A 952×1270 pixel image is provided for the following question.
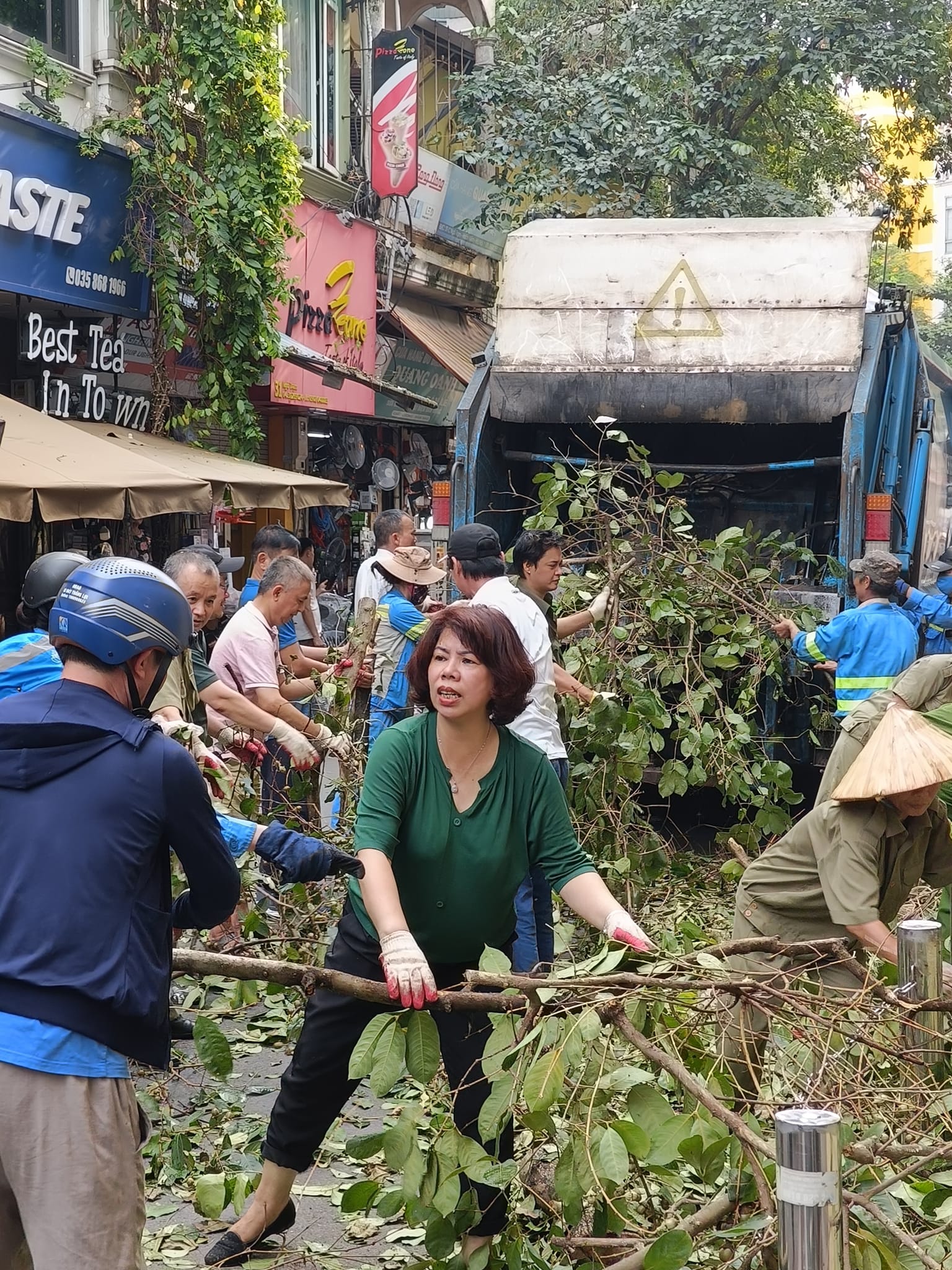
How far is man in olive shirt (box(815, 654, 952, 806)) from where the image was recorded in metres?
3.83

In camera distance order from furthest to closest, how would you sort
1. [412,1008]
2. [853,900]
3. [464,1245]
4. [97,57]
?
[97,57]
[853,900]
[464,1245]
[412,1008]

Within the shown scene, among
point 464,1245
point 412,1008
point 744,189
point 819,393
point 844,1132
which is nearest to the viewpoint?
point 844,1132

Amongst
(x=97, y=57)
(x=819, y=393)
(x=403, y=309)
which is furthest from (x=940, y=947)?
(x=403, y=309)

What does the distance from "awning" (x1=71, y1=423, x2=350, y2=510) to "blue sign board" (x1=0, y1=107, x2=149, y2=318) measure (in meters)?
1.04

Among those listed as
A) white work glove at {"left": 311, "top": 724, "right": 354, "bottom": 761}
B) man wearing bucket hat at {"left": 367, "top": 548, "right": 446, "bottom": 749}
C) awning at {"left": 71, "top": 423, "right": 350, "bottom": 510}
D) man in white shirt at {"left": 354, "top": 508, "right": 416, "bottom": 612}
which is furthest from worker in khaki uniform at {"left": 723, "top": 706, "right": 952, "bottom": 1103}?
awning at {"left": 71, "top": 423, "right": 350, "bottom": 510}

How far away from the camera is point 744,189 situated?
1576cm

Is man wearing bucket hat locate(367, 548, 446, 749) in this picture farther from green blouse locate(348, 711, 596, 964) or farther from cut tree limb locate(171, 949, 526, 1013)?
cut tree limb locate(171, 949, 526, 1013)

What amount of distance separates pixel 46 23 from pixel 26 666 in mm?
8945

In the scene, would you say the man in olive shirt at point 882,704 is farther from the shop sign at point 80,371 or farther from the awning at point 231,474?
the shop sign at point 80,371

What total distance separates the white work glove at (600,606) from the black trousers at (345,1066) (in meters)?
3.57

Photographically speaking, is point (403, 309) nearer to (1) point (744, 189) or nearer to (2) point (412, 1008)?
(1) point (744, 189)

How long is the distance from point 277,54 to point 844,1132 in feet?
37.2

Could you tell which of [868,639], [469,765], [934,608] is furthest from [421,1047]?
[934,608]

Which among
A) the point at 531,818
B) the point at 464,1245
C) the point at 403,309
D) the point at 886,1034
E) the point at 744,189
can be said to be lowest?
the point at 464,1245
